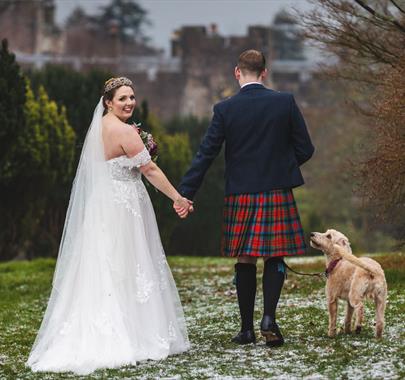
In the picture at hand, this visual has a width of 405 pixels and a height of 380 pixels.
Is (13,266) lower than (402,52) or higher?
lower

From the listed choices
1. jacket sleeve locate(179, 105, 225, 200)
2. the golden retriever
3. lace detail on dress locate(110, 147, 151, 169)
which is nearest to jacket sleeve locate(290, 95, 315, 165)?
jacket sleeve locate(179, 105, 225, 200)

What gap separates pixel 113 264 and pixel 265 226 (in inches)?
48.2

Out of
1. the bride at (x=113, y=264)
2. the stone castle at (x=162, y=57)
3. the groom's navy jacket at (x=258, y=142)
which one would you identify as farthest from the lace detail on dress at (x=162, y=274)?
the stone castle at (x=162, y=57)

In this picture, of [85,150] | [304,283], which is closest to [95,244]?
[85,150]

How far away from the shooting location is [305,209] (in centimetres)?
4775

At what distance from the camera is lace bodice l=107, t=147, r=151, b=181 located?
877cm

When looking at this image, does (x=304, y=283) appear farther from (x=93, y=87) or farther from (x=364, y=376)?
(x=93, y=87)

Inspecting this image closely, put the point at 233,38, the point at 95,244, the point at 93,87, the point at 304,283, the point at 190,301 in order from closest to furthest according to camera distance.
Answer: the point at 95,244 < the point at 190,301 < the point at 304,283 < the point at 93,87 < the point at 233,38

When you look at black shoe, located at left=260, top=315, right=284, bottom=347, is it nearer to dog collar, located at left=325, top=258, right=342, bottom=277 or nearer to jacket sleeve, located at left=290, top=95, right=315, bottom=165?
dog collar, located at left=325, top=258, right=342, bottom=277

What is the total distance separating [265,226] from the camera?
8562 millimetres

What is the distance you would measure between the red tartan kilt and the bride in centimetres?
46

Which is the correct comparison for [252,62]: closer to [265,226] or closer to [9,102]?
[265,226]

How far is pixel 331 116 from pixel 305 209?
4321mm

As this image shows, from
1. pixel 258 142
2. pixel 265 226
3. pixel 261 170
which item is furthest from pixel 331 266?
pixel 258 142
